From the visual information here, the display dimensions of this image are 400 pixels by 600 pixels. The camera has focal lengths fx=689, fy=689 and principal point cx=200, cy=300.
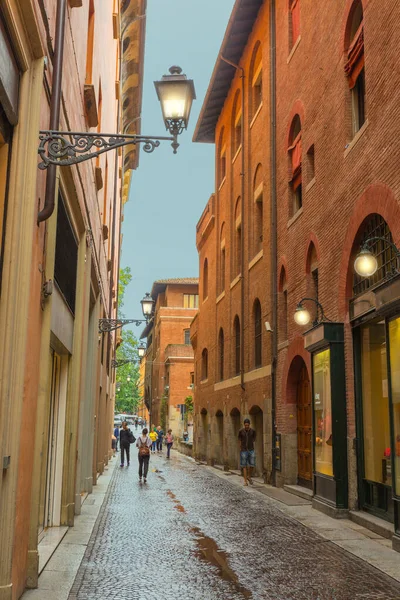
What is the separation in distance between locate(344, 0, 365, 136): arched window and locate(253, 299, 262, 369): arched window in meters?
9.74

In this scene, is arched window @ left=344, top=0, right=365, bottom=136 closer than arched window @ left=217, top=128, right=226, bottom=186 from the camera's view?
Yes

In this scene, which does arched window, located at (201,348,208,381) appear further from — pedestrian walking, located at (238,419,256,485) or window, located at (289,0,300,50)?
window, located at (289,0,300,50)

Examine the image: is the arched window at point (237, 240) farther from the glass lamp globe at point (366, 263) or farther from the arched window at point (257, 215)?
the glass lamp globe at point (366, 263)

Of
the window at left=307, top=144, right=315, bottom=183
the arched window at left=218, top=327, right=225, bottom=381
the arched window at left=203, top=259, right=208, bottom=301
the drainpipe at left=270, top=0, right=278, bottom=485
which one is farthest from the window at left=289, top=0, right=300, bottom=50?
the arched window at left=203, top=259, right=208, bottom=301

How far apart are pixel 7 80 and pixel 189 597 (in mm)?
4667

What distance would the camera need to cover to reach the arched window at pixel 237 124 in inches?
1030

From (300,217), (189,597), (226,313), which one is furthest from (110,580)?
(226,313)

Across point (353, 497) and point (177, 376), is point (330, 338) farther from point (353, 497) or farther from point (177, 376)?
point (177, 376)

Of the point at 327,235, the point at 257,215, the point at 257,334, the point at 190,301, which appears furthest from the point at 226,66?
the point at 190,301

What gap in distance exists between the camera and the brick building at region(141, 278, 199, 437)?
5253cm

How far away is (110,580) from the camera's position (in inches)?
271

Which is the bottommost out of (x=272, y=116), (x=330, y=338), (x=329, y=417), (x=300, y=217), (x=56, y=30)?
(x=329, y=417)

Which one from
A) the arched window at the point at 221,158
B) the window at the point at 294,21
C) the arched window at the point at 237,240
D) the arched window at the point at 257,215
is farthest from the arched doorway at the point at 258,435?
the arched window at the point at 221,158

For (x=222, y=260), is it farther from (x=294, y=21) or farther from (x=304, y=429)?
(x=304, y=429)
